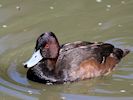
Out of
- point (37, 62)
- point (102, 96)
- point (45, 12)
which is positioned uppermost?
point (45, 12)

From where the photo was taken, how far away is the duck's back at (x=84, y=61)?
6.66 m

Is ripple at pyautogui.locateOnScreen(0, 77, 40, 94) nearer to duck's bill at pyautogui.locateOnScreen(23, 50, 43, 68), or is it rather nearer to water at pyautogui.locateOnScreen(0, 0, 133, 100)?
water at pyautogui.locateOnScreen(0, 0, 133, 100)

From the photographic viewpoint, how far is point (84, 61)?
22.1ft

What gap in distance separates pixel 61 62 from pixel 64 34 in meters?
1.38

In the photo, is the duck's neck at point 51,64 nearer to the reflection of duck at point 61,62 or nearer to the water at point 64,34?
the reflection of duck at point 61,62

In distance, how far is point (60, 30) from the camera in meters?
8.18

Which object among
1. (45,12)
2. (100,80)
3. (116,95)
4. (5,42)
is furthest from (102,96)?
(45,12)

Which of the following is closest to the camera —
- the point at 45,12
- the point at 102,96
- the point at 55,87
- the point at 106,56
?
the point at 102,96

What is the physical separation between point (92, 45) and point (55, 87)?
822mm

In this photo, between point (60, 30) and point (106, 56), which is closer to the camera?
point (106, 56)

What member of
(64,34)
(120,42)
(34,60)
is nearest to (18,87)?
(34,60)

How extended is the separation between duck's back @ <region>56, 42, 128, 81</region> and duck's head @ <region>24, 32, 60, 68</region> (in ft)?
0.45

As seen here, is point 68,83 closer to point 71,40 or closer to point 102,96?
point 102,96

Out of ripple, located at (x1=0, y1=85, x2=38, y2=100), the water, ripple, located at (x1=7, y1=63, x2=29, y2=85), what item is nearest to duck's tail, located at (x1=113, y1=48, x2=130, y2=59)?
the water
